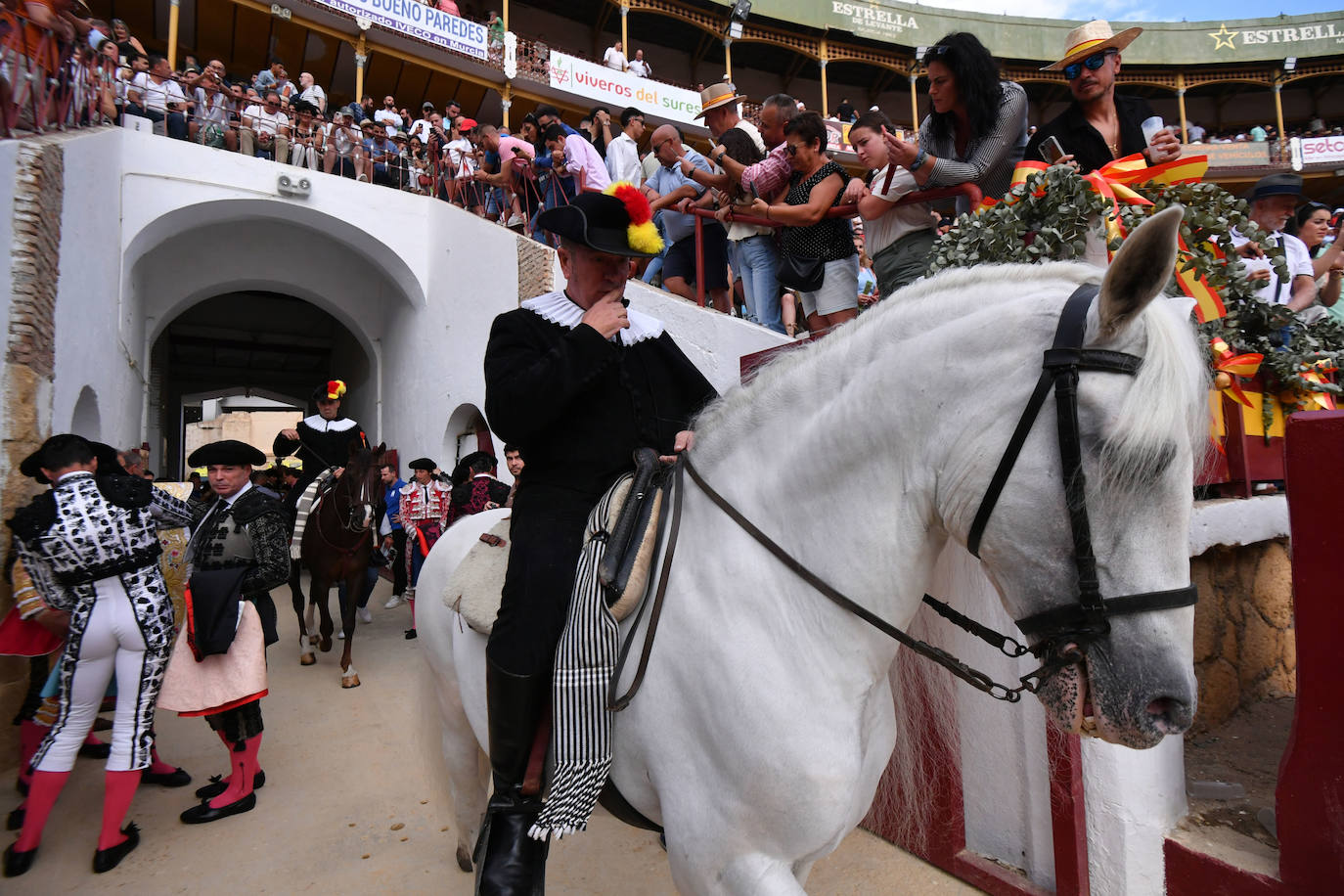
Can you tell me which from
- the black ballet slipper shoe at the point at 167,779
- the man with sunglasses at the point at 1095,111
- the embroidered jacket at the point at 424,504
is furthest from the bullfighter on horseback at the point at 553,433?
the embroidered jacket at the point at 424,504

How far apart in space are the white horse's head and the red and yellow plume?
3.63 feet

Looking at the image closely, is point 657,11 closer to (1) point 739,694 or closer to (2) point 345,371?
(2) point 345,371

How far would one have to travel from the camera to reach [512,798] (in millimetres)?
1915

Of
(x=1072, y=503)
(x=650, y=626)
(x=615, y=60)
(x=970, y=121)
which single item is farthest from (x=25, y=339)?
(x=615, y=60)

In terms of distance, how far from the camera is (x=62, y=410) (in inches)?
247

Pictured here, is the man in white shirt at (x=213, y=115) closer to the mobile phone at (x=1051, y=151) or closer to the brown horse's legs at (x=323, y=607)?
the brown horse's legs at (x=323, y=607)

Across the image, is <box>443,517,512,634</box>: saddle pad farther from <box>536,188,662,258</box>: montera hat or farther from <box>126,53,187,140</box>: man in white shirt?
<box>126,53,187,140</box>: man in white shirt

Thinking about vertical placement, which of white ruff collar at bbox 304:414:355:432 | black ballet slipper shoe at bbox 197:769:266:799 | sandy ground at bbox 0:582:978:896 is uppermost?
white ruff collar at bbox 304:414:355:432

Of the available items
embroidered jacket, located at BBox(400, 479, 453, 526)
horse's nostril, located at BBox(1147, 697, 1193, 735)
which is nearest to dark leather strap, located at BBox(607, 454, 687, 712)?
horse's nostril, located at BBox(1147, 697, 1193, 735)

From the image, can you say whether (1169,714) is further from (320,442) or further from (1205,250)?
(320,442)

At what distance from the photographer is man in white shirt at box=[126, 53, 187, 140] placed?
36.7 feet

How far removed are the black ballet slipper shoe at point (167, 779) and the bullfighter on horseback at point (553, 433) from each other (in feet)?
13.0

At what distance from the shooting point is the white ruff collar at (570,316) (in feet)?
6.56

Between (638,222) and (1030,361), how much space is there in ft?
3.62
